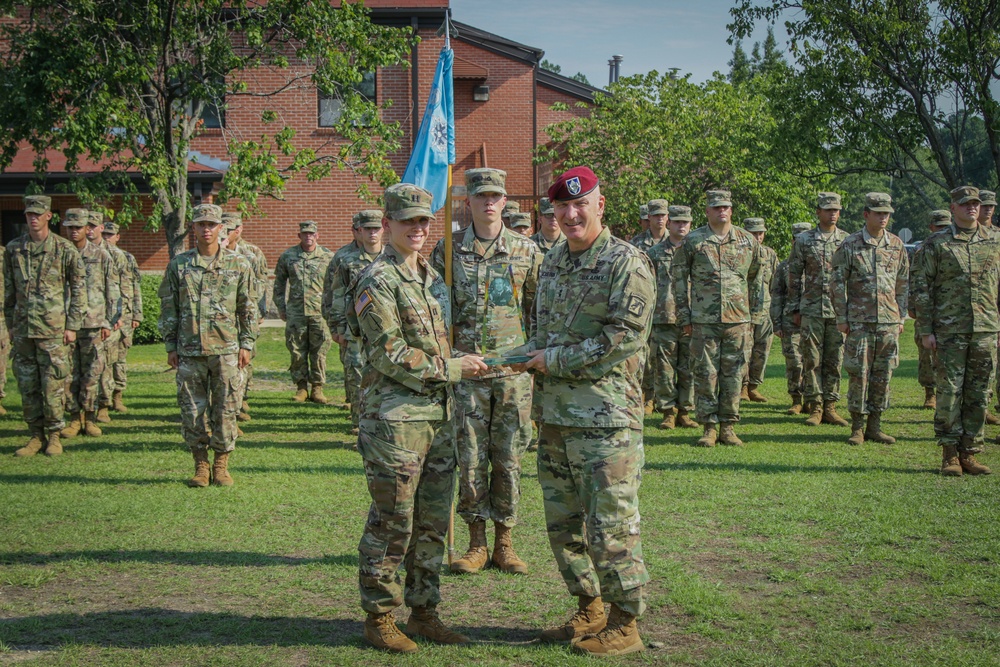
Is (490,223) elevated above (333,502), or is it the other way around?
(490,223)

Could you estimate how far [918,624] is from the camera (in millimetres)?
5734

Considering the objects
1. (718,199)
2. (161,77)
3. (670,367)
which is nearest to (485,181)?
(718,199)

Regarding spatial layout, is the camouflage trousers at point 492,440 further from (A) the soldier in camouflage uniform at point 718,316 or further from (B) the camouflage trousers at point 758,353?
(B) the camouflage trousers at point 758,353

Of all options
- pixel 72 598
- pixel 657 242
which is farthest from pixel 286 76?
pixel 72 598

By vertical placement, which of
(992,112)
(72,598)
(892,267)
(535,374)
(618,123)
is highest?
(618,123)

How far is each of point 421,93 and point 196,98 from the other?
1125 centimetres

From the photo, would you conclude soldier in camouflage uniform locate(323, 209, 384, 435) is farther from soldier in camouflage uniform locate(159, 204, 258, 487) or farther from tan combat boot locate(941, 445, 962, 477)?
tan combat boot locate(941, 445, 962, 477)

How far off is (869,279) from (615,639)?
7.06 m

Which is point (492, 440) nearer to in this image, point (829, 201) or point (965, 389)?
point (965, 389)

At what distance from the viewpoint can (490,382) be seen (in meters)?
6.75

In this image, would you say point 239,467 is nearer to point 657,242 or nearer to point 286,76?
point 657,242

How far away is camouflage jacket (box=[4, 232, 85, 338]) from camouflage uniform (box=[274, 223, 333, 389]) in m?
3.96

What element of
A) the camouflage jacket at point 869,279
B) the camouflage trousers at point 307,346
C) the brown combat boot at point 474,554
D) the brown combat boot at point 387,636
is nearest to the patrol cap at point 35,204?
the camouflage trousers at point 307,346

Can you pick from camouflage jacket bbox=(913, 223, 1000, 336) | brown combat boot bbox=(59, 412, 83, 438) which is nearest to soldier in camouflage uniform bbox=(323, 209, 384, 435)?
brown combat boot bbox=(59, 412, 83, 438)
